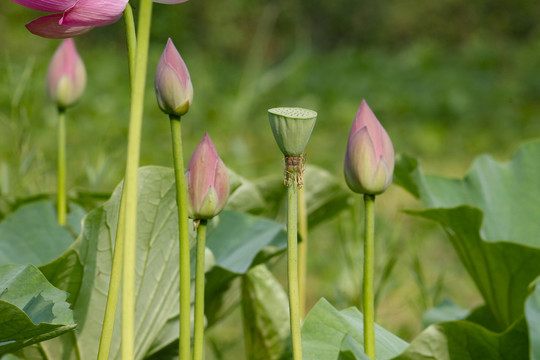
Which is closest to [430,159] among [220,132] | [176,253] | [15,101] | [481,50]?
[220,132]

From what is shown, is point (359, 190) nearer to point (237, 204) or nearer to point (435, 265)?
point (237, 204)

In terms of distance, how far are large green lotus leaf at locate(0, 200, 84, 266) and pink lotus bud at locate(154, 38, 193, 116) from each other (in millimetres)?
396

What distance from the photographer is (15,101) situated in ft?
3.59

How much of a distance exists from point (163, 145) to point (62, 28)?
2.80 metres

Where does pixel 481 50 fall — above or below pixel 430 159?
above

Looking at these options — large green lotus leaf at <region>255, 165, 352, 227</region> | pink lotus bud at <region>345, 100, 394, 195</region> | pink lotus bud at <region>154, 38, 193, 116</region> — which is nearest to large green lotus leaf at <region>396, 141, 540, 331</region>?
large green lotus leaf at <region>255, 165, 352, 227</region>

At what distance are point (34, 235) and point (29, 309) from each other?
31 cm

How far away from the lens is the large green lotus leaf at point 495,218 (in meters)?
0.75

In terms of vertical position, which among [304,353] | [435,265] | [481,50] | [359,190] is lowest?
[435,265]

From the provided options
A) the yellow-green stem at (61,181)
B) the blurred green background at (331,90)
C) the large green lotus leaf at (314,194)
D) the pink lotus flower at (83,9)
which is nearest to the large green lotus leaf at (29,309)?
the pink lotus flower at (83,9)

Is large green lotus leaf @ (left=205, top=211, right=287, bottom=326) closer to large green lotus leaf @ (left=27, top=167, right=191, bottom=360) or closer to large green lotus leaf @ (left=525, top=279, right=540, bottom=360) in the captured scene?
large green lotus leaf @ (left=27, top=167, right=191, bottom=360)

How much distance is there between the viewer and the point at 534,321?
44 cm

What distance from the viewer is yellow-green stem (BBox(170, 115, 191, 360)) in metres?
0.40

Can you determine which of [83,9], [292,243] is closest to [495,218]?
[292,243]
